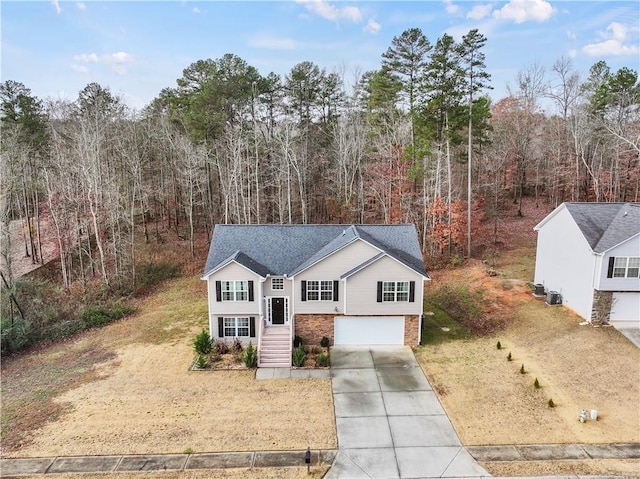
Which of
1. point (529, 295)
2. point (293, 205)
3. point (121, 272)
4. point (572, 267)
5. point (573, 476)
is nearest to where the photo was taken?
point (573, 476)

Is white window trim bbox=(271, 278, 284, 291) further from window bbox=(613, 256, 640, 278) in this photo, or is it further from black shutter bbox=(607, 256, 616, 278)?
window bbox=(613, 256, 640, 278)

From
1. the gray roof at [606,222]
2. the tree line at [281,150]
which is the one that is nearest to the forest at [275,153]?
the tree line at [281,150]

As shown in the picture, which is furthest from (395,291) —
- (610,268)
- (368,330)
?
(610,268)

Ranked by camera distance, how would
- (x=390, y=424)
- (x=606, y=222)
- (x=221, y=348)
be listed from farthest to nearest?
(x=606, y=222), (x=221, y=348), (x=390, y=424)

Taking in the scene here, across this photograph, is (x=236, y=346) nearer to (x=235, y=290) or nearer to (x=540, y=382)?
A: (x=235, y=290)

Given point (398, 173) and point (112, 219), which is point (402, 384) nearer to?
point (398, 173)

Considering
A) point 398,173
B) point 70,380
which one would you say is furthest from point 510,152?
point 70,380
